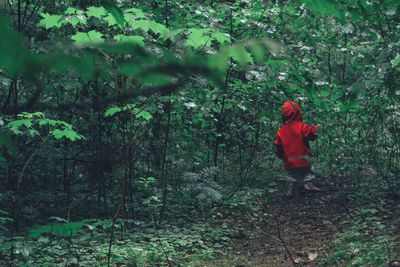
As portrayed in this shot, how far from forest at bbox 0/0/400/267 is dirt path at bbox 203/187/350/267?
29 mm

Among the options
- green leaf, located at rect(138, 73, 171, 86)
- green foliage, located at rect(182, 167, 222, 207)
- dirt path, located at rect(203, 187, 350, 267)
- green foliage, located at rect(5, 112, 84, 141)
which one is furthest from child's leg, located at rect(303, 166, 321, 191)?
green leaf, located at rect(138, 73, 171, 86)

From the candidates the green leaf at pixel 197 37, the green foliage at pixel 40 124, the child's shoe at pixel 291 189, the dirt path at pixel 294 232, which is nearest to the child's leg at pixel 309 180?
the dirt path at pixel 294 232

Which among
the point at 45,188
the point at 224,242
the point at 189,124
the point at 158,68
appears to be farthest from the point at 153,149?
the point at 158,68

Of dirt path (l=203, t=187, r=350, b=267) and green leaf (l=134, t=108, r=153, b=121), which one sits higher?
green leaf (l=134, t=108, r=153, b=121)

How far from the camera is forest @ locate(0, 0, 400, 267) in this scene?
5211 millimetres

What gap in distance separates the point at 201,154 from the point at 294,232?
2.97 metres

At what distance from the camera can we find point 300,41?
324 inches

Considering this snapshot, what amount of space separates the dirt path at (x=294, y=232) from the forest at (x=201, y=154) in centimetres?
3

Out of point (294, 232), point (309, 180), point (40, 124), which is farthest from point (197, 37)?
point (309, 180)

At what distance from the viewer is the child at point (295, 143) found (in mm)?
8438

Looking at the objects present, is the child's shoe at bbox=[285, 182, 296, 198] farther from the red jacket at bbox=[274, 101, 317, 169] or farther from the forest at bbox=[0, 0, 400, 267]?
the red jacket at bbox=[274, 101, 317, 169]

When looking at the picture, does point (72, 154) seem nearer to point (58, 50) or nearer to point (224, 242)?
point (224, 242)

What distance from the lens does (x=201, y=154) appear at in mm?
9328

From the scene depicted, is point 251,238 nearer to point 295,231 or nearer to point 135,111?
point 295,231
